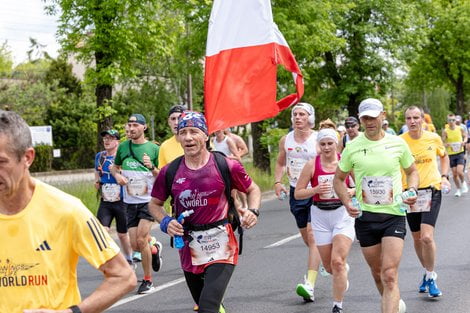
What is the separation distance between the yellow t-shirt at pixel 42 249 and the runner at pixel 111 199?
313 inches

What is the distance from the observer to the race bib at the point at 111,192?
1124cm

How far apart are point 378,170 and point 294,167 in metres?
2.76

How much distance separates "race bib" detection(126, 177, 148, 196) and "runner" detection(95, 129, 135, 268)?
0.91 metres

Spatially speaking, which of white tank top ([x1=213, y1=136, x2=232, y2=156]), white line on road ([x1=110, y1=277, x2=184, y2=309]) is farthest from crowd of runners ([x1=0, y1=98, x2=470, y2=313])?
white tank top ([x1=213, y1=136, x2=232, y2=156])

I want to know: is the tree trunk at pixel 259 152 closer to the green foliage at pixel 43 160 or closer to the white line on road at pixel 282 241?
the white line on road at pixel 282 241

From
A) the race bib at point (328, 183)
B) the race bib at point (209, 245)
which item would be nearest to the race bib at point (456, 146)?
the race bib at point (328, 183)

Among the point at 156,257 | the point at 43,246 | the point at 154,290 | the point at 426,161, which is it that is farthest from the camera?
the point at 156,257

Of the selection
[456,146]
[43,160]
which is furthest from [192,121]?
[43,160]

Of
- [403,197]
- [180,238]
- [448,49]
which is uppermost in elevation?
[448,49]

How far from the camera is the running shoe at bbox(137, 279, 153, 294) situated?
9.50 meters

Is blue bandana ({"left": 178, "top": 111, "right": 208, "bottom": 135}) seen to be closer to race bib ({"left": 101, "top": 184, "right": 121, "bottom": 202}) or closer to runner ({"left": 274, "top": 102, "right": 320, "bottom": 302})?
runner ({"left": 274, "top": 102, "right": 320, "bottom": 302})

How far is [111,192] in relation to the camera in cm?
1129

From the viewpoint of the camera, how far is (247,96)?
8680mm

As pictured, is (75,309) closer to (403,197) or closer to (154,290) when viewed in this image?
(403,197)
